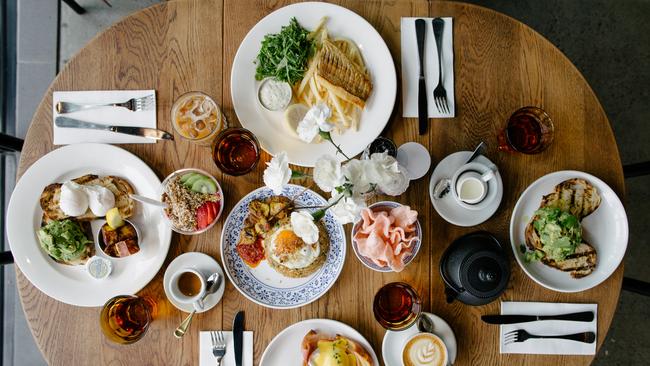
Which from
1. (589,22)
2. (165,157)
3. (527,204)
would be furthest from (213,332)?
(589,22)

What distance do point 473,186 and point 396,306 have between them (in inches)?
19.0

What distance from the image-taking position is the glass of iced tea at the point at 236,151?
1.50m

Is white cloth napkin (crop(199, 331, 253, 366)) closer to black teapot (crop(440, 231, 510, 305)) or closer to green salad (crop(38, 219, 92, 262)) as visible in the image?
green salad (crop(38, 219, 92, 262))

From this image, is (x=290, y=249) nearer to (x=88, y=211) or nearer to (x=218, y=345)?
(x=218, y=345)

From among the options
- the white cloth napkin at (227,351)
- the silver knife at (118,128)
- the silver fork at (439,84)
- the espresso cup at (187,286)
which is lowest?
the white cloth napkin at (227,351)

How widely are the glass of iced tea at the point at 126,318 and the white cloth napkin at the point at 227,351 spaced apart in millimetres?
197

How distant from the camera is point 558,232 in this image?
4.61 feet

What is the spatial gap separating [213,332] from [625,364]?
2.32 metres

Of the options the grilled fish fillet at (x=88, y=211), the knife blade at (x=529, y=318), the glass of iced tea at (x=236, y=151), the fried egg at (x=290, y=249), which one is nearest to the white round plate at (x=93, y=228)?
the grilled fish fillet at (x=88, y=211)

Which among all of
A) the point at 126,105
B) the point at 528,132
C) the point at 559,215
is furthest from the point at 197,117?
the point at 559,215

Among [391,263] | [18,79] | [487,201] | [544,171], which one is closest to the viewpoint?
[391,263]

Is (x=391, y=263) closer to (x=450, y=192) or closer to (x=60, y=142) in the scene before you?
(x=450, y=192)

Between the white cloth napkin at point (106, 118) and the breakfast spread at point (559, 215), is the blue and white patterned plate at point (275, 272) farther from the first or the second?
the breakfast spread at point (559, 215)

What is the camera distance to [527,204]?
1.52m
